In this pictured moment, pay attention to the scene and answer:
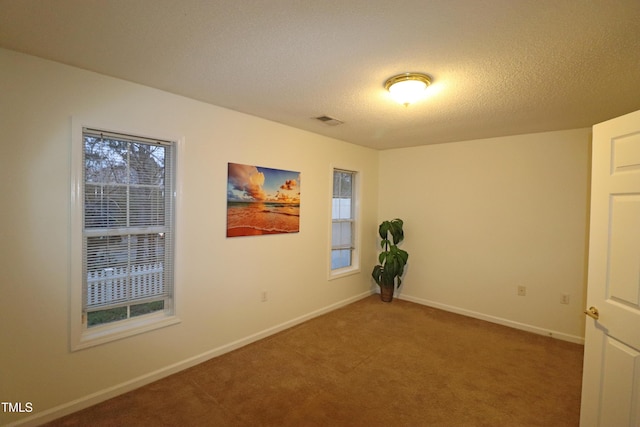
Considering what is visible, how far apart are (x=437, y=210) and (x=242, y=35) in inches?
141

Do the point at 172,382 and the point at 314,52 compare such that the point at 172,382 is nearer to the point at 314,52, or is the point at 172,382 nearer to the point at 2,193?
the point at 2,193

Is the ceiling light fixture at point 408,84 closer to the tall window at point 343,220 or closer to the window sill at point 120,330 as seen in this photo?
the tall window at point 343,220

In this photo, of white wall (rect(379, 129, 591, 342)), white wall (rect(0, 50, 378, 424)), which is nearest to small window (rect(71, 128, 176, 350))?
white wall (rect(0, 50, 378, 424))

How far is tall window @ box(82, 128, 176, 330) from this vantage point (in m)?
2.17

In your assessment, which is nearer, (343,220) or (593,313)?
(593,313)

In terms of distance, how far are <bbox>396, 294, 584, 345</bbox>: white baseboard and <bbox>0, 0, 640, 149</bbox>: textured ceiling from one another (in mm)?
2458

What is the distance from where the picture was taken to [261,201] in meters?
3.17

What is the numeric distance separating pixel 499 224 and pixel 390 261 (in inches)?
59.6

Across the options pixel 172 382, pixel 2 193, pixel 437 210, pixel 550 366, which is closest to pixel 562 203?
pixel 437 210

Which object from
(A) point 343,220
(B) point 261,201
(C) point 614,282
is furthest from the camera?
(A) point 343,220

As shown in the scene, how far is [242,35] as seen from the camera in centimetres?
160

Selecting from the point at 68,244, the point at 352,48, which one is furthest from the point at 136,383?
the point at 352,48

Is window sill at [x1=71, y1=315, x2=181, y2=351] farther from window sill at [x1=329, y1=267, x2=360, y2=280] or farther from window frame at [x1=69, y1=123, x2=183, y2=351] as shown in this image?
window sill at [x1=329, y1=267, x2=360, y2=280]

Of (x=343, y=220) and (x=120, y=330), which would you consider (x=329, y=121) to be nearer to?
(x=343, y=220)
